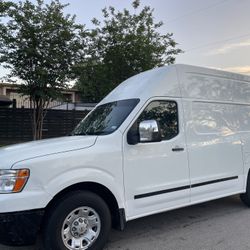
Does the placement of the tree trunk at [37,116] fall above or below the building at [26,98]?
below

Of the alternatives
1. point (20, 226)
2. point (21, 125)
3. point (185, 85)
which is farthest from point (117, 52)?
point (20, 226)

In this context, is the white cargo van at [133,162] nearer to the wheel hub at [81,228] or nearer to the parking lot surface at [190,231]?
the wheel hub at [81,228]

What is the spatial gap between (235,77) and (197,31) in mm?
9940

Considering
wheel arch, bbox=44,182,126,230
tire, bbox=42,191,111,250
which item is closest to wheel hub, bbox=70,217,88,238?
tire, bbox=42,191,111,250

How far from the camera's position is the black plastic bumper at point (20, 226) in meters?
3.30

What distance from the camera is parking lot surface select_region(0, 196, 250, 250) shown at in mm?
4184

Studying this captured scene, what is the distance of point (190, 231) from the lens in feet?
15.4

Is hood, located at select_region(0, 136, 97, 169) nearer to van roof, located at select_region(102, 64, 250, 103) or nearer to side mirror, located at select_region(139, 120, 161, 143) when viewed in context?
side mirror, located at select_region(139, 120, 161, 143)

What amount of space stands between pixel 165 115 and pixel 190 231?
176 centimetres

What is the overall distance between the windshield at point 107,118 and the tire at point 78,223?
0.97 metres

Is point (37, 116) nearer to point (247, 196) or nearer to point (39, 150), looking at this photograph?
point (247, 196)

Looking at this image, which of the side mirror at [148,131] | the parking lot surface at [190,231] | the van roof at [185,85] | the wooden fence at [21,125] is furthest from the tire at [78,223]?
the wooden fence at [21,125]

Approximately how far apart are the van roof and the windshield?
15cm

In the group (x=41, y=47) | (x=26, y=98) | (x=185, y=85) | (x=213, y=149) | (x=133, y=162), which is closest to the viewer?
(x=133, y=162)
